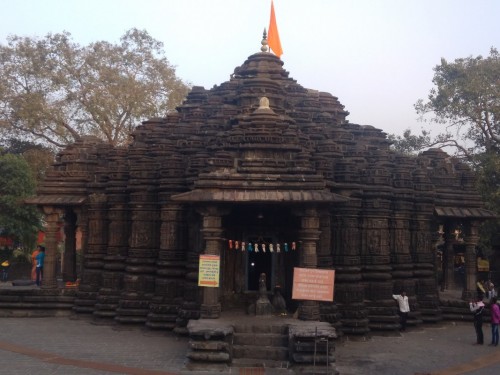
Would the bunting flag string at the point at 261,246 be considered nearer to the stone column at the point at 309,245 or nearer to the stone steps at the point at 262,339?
the stone column at the point at 309,245

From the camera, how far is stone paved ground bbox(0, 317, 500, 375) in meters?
10.9

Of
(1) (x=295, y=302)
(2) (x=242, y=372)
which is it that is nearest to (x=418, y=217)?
(1) (x=295, y=302)

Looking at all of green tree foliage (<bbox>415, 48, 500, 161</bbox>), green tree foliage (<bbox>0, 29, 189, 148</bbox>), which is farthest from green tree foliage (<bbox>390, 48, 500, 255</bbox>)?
green tree foliage (<bbox>0, 29, 189, 148</bbox>)

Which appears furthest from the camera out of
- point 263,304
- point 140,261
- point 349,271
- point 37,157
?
point 37,157

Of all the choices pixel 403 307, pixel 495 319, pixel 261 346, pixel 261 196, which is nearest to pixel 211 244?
pixel 261 196

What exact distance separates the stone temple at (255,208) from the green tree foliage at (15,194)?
1198 cm

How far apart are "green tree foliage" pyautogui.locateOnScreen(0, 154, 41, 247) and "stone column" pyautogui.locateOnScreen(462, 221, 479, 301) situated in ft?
71.7

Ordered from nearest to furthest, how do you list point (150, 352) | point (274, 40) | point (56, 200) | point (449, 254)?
1. point (150, 352)
2. point (56, 200)
3. point (449, 254)
4. point (274, 40)

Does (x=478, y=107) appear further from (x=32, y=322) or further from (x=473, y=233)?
(x=32, y=322)

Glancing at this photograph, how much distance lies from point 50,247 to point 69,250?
233cm

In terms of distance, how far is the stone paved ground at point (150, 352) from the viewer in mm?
10945

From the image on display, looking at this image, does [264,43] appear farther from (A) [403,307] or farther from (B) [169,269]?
(A) [403,307]

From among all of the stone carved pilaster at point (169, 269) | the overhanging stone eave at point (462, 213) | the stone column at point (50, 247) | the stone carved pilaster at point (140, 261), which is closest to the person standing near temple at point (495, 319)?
the overhanging stone eave at point (462, 213)

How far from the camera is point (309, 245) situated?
39.6 ft
